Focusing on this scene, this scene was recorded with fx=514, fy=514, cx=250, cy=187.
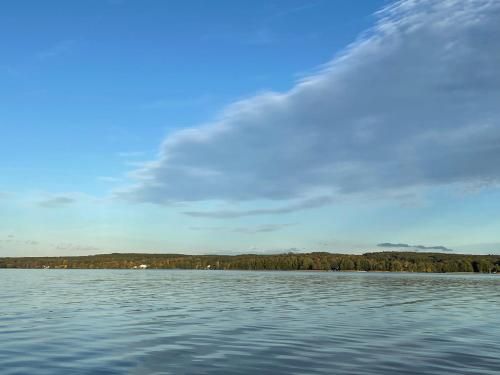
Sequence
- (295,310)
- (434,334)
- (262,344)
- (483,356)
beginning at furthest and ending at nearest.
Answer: (295,310), (434,334), (262,344), (483,356)

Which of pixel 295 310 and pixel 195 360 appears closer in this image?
pixel 195 360

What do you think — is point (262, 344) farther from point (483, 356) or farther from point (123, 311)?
point (123, 311)

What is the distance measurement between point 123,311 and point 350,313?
22.4 m

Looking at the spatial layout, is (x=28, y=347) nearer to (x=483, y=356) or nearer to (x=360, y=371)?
(x=360, y=371)

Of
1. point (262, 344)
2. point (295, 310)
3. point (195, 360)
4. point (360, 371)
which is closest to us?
point (360, 371)

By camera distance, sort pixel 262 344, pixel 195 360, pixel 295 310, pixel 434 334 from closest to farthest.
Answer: pixel 195 360, pixel 262 344, pixel 434 334, pixel 295 310

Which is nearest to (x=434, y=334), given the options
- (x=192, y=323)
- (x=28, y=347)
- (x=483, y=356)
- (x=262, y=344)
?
(x=483, y=356)

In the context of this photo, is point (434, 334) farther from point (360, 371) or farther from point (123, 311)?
point (123, 311)

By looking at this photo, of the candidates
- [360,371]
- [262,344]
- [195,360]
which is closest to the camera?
[360,371]

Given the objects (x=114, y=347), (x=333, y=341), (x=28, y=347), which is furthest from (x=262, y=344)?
(x=28, y=347)

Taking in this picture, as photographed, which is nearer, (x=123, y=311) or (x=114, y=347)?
(x=114, y=347)

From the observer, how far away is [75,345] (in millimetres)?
29672

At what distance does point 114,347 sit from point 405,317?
29.8 m

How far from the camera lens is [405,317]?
48.6 metres
